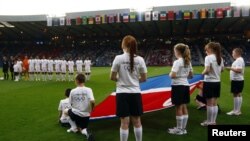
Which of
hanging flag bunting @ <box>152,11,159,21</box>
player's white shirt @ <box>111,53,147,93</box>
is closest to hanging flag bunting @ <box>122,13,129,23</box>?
hanging flag bunting @ <box>152,11,159,21</box>

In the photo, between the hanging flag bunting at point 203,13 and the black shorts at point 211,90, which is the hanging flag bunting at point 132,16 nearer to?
the hanging flag bunting at point 203,13

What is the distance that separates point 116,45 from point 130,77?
55.8 metres

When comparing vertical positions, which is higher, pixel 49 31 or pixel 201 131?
pixel 49 31

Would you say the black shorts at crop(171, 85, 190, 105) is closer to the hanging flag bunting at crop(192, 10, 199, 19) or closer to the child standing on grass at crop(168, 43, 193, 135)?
the child standing on grass at crop(168, 43, 193, 135)

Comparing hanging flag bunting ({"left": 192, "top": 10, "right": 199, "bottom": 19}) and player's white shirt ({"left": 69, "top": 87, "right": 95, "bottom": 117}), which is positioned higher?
hanging flag bunting ({"left": 192, "top": 10, "right": 199, "bottom": 19})

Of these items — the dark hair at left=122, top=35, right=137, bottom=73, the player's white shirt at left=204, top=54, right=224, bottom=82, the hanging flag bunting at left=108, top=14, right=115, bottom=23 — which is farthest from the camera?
the hanging flag bunting at left=108, top=14, right=115, bottom=23

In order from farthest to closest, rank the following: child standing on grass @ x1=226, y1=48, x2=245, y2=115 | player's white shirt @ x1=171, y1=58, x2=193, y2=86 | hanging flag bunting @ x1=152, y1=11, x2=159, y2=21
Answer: hanging flag bunting @ x1=152, y1=11, x2=159, y2=21 → child standing on grass @ x1=226, y1=48, x2=245, y2=115 → player's white shirt @ x1=171, y1=58, x2=193, y2=86

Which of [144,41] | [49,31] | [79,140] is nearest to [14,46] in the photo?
[49,31]

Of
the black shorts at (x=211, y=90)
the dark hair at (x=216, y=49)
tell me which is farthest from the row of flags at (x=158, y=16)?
the black shorts at (x=211, y=90)

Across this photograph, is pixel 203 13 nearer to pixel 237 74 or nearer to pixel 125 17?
pixel 125 17

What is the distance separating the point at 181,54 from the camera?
278 inches

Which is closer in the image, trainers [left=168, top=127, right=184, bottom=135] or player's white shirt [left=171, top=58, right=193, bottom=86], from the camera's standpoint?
player's white shirt [left=171, top=58, right=193, bottom=86]

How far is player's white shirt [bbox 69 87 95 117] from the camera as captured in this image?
277 inches

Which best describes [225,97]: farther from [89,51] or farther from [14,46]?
[14,46]
